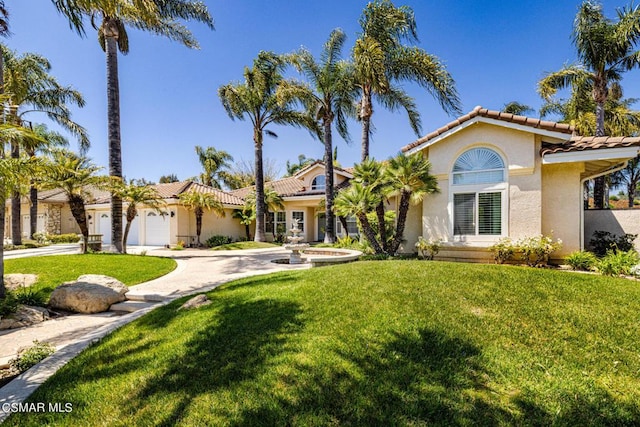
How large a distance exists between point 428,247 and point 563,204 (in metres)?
5.01

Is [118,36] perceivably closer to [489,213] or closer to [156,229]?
[156,229]

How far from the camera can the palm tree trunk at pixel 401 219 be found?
1220 centimetres

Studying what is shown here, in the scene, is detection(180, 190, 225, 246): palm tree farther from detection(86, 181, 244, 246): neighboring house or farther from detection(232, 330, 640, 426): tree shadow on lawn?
detection(232, 330, 640, 426): tree shadow on lawn

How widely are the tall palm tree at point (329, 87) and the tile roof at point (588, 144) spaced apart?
462 inches

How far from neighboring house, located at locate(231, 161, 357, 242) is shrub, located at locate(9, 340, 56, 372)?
1966cm

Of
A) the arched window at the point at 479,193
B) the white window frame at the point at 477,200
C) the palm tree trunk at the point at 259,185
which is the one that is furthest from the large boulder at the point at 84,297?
the palm tree trunk at the point at 259,185

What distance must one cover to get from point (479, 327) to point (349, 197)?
8.26 meters

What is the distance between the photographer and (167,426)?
3000mm

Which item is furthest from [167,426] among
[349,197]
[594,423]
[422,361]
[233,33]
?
[233,33]

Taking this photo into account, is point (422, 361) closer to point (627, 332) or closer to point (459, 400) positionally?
point (459, 400)

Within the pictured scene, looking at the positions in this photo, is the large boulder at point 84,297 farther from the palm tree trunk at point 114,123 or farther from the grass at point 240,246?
the grass at point 240,246

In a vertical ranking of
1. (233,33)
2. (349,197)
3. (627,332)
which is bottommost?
(627,332)

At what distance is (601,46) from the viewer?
49.8 feet

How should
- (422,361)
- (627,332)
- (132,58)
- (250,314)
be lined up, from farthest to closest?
(132,58)
(250,314)
(627,332)
(422,361)
